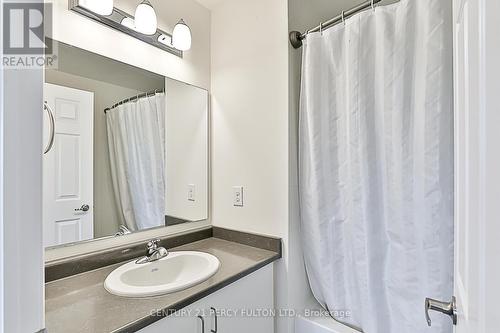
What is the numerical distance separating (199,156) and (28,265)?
52.1 inches

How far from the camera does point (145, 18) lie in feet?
4.37

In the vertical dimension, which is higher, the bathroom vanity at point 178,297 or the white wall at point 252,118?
the white wall at point 252,118

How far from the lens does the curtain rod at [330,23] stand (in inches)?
47.2

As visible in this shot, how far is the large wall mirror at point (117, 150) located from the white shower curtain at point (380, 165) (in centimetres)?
73

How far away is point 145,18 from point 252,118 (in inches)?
29.3

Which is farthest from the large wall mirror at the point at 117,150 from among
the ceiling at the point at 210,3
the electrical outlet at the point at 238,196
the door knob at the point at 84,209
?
the ceiling at the point at 210,3

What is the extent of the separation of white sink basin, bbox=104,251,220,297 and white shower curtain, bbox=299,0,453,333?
0.57 meters

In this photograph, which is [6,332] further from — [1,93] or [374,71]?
[374,71]

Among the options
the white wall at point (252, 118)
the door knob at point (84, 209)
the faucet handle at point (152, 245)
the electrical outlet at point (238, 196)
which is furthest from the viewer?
the electrical outlet at point (238, 196)

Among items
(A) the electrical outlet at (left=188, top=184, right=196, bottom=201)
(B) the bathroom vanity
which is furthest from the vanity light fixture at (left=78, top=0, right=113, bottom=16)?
(B) the bathroom vanity

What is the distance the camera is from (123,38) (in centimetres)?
133

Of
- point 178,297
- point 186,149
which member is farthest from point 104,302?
point 186,149

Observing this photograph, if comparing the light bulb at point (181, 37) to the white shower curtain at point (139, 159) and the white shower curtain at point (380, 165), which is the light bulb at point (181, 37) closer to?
the white shower curtain at point (139, 159)

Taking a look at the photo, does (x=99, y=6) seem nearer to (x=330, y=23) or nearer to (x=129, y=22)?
(x=129, y=22)
